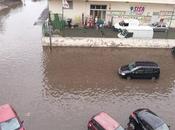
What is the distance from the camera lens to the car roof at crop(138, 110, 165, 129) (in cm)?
1832

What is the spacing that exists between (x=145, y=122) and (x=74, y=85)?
8.85 meters

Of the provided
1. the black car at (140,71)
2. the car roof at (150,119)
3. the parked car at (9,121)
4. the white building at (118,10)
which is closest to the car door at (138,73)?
the black car at (140,71)

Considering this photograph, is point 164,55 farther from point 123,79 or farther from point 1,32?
point 1,32

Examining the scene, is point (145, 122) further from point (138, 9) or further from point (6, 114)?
point (138, 9)

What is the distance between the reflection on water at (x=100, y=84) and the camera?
22.1 metres

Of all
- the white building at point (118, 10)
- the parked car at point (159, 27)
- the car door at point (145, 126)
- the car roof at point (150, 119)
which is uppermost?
the white building at point (118, 10)

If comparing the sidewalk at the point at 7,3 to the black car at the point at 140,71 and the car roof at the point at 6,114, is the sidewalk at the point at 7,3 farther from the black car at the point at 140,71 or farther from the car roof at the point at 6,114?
the car roof at the point at 6,114

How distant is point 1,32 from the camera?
38188 millimetres

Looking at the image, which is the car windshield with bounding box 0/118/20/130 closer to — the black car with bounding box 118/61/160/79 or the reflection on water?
the reflection on water

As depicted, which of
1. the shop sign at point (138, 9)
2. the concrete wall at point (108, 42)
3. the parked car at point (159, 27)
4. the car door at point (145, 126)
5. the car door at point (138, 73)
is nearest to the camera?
the car door at point (145, 126)

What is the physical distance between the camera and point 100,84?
2548cm

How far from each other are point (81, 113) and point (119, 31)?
60.7ft

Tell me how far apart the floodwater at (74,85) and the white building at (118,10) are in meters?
6.75

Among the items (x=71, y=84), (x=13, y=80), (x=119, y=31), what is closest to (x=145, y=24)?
(x=119, y=31)
